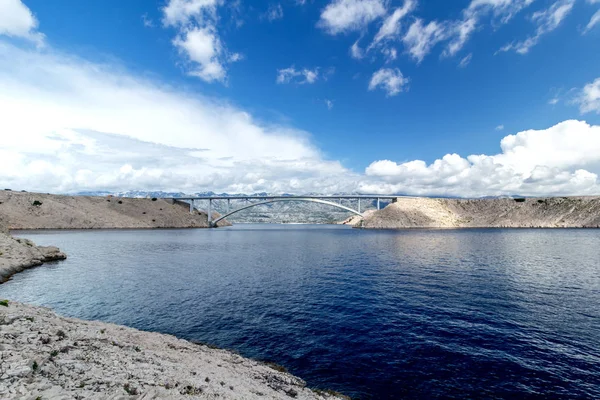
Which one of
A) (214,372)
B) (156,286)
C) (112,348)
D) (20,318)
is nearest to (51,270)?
(156,286)

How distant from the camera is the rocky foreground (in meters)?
9.14

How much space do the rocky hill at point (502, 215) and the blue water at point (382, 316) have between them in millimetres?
139402

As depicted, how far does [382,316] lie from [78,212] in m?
185

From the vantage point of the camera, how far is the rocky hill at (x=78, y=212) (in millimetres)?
133000

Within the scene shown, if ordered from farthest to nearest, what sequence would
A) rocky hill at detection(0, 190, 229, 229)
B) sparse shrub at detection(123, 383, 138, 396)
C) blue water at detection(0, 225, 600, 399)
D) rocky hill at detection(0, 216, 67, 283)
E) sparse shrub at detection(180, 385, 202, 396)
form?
rocky hill at detection(0, 190, 229, 229) → rocky hill at detection(0, 216, 67, 283) → blue water at detection(0, 225, 600, 399) → sparse shrub at detection(180, 385, 202, 396) → sparse shrub at detection(123, 383, 138, 396)

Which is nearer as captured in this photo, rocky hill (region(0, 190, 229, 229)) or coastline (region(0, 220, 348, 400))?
coastline (region(0, 220, 348, 400))

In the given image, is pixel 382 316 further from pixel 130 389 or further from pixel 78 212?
pixel 78 212

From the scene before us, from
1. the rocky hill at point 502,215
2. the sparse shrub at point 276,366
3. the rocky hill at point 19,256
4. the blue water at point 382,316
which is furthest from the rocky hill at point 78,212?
the sparse shrub at point 276,366

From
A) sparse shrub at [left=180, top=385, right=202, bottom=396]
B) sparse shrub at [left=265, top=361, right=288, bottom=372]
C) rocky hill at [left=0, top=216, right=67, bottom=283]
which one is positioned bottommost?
sparse shrub at [left=265, top=361, right=288, bottom=372]

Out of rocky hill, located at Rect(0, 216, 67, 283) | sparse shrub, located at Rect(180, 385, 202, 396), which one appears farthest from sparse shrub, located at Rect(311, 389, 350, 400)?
rocky hill, located at Rect(0, 216, 67, 283)

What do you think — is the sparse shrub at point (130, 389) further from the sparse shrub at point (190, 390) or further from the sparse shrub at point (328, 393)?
the sparse shrub at point (328, 393)

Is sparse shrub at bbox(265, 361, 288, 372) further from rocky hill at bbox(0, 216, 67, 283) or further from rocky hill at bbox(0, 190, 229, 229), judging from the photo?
rocky hill at bbox(0, 190, 229, 229)

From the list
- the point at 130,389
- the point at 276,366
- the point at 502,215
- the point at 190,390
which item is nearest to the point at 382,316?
the point at 276,366

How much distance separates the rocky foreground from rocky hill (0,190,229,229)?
158 m
